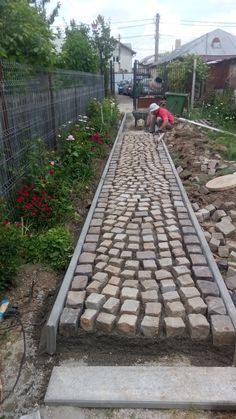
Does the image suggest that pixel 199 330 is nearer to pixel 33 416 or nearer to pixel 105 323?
pixel 105 323

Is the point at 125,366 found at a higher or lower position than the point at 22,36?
lower

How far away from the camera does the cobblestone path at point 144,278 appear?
3010 millimetres

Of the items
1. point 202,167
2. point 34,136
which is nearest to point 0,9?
point 34,136

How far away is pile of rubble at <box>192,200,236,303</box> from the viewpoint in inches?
157

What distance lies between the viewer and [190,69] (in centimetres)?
1834

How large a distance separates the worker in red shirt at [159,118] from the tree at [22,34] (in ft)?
18.7

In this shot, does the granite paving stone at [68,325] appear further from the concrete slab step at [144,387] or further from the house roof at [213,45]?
the house roof at [213,45]

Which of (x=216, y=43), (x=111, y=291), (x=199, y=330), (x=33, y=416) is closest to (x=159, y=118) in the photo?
(x=111, y=291)

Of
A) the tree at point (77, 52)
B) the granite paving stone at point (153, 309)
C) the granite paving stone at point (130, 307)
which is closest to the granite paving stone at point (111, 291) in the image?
the granite paving stone at point (130, 307)

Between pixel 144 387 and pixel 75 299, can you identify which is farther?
pixel 75 299

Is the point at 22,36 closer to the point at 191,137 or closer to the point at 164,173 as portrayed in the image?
the point at 164,173

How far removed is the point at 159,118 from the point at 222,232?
7841mm

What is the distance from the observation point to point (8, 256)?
3.37 meters

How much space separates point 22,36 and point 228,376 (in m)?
5.06
